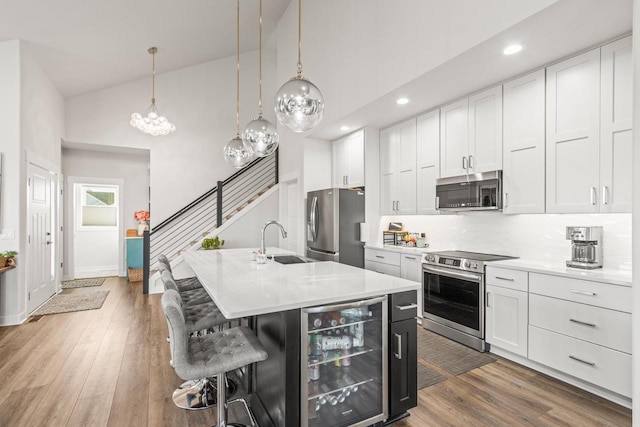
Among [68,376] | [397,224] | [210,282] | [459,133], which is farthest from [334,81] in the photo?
[68,376]

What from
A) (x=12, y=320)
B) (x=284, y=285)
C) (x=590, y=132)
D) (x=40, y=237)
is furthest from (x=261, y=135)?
(x=40, y=237)

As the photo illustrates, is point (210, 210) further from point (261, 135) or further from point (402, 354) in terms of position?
point (402, 354)

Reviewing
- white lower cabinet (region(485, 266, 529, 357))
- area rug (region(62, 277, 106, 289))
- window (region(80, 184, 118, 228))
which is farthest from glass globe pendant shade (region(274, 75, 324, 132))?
window (region(80, 184, 118, 228))

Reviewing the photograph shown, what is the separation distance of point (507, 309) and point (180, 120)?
6.78 m

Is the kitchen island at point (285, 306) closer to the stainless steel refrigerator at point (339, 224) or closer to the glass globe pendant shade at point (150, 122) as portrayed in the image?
the stainless steel refrigerator at point (339, 224)

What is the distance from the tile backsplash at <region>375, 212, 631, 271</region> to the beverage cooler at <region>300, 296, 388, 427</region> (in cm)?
213

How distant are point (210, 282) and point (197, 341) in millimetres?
387

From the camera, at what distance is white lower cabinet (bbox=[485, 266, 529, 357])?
282cm

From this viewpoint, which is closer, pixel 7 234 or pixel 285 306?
pixel 285 306

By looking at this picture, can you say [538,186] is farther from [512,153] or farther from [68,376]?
[68,376]

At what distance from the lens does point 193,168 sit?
709 cm

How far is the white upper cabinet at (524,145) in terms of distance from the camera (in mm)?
2958

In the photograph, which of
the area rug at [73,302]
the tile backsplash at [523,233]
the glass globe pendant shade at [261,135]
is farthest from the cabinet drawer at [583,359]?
the area rug at [73,302]

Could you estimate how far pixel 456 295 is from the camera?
339 cm
